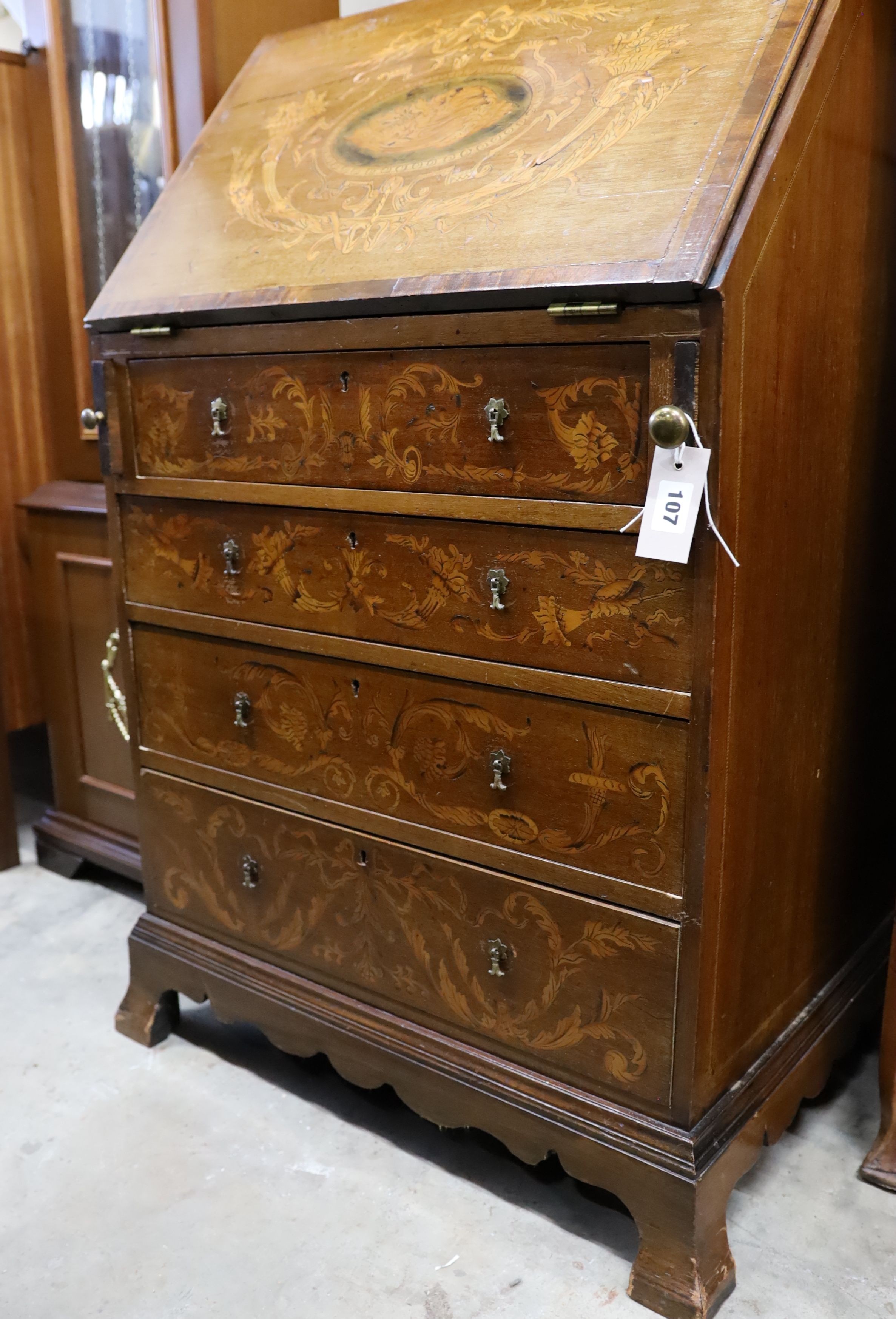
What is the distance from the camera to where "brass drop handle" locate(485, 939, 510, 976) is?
4.98 ft

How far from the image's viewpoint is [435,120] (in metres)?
1.59

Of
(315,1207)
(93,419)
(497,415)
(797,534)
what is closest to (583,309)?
(497,415)

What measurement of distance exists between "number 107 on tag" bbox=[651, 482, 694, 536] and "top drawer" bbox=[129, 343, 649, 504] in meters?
0.04

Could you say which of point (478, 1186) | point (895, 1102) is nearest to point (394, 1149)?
point (478, 1186)

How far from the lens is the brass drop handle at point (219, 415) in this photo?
65.6 inches

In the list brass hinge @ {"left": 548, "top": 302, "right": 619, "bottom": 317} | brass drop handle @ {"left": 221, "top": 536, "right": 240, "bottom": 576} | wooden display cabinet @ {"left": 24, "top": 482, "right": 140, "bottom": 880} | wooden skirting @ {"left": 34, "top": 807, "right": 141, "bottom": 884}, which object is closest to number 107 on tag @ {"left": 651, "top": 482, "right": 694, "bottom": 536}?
brass hinge @ {"left": 548, "top": 302, "right": 619, "bottom": 317}

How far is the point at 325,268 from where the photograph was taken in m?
1.53

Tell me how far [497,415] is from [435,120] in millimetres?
538

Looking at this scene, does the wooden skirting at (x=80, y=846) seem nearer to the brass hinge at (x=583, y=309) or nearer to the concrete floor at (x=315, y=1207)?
the concrete floor at (x=315, y=1207)

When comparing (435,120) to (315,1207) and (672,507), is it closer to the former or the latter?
(672,507)

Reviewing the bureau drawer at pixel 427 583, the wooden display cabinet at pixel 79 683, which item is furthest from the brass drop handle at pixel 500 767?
the wooden display cabinet at pixel 79 683

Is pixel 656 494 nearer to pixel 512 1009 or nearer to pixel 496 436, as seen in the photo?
pixel 496 436

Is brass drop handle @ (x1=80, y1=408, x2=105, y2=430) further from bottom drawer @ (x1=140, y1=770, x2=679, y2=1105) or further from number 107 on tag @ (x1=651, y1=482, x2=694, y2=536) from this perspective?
number 107 on tag @ (x1=651, y1=482, x2=694, y2=536)

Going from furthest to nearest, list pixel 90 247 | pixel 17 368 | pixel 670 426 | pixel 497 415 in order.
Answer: pixel 17 368 < pixel 90 247 < pixel 497 415 < pixel 670 426
